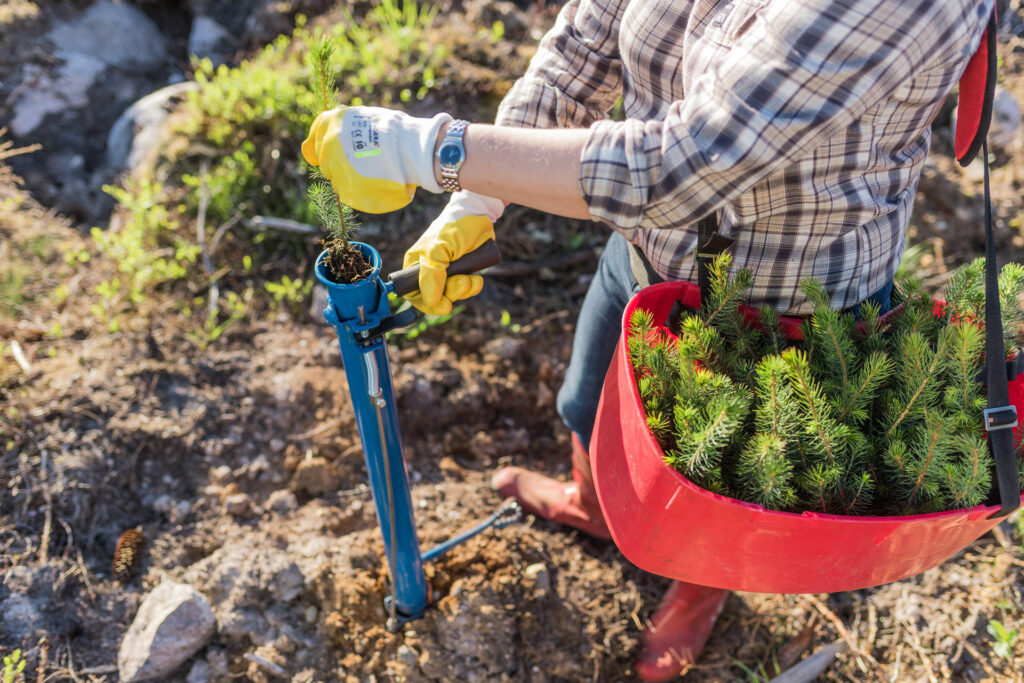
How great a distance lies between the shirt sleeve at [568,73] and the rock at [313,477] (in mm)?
1280

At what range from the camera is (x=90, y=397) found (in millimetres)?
2123

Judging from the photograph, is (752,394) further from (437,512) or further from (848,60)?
(437,512)

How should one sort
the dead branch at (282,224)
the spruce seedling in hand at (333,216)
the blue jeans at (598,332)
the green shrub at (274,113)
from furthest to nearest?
the green shrub at (274,113) → the dead branch at (282,224) → the blue jeans at (598,332) → the spruce seedling in hand at (333,216)

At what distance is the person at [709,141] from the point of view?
2.81 ft

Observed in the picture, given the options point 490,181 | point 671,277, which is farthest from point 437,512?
point 490,181

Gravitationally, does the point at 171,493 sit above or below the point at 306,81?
below

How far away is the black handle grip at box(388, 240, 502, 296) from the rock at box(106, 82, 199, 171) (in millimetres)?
2516

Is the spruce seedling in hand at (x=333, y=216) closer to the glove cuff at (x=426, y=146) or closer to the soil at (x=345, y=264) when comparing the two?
the soil at (x=345, y=264)

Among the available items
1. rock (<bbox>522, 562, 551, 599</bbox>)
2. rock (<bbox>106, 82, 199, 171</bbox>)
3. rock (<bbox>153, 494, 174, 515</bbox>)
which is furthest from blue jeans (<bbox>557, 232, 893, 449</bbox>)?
rock (<bbox>106, 82, 199, 171</bbox>)

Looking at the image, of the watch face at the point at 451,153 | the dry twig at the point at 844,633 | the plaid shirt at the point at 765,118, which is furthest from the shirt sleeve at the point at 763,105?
the dry twig at the point at 844,633

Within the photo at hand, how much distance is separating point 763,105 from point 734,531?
2.08 feet

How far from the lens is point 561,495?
6.84 feet

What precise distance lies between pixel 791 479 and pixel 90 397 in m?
2.11

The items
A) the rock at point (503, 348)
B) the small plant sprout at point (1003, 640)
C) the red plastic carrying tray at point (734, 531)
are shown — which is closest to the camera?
the red plastic carrying tray at point (734, 531)
